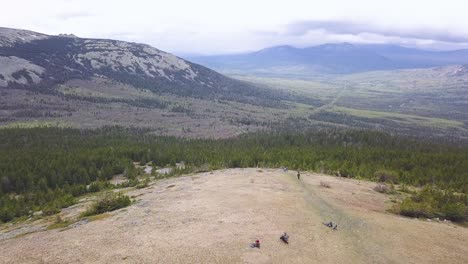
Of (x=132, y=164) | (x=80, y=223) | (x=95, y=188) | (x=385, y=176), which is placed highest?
(x=80, y=223)

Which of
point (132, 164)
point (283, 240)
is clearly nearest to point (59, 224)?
point (283, 240)

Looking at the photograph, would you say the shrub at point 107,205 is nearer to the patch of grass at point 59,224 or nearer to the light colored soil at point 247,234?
the light colored soil at point 247,234

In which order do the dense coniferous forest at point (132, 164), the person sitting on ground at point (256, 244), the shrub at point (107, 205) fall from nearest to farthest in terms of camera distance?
the person sitting on ground at point (256, 244) < the shrub at point (107, 205) < the dense coniferous forest at point (132, 164)

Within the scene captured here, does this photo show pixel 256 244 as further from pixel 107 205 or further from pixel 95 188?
pixel 95 188

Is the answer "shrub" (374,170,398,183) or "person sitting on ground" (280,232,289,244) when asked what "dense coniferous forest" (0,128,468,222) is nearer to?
"shrub" (374,170,398,183)

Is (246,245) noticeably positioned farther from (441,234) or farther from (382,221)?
(441,234)

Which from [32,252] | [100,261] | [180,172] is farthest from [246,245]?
[180,172]

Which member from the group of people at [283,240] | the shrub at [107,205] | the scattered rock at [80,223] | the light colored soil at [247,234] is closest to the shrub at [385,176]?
the light colored soil at [247,234]

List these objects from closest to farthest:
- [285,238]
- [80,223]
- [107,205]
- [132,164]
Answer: [285,238], [80,223], [107,205], [132,164]
